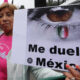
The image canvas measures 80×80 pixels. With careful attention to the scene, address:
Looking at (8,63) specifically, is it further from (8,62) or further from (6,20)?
(6,20)

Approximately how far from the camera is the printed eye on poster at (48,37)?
1666 millimetres

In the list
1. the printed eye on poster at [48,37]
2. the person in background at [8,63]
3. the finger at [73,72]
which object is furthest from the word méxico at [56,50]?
the person in background at [8,63]

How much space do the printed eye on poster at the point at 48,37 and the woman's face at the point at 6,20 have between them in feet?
0.68

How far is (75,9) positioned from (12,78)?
0.74 meters

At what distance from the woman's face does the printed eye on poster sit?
207mm

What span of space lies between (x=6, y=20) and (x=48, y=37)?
43cm

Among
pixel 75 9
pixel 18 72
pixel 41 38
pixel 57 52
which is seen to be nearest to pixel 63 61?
pixel 57 52

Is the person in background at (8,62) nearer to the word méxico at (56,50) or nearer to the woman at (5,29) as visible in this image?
the woman at (5,29)

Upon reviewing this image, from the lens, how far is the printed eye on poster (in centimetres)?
167

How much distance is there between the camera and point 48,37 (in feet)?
5.72

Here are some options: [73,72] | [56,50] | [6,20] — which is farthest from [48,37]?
[6,20]

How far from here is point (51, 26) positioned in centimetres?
173

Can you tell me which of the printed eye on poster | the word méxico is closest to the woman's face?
the printed eye on poster

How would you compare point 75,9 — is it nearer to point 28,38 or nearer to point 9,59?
point 28,38
